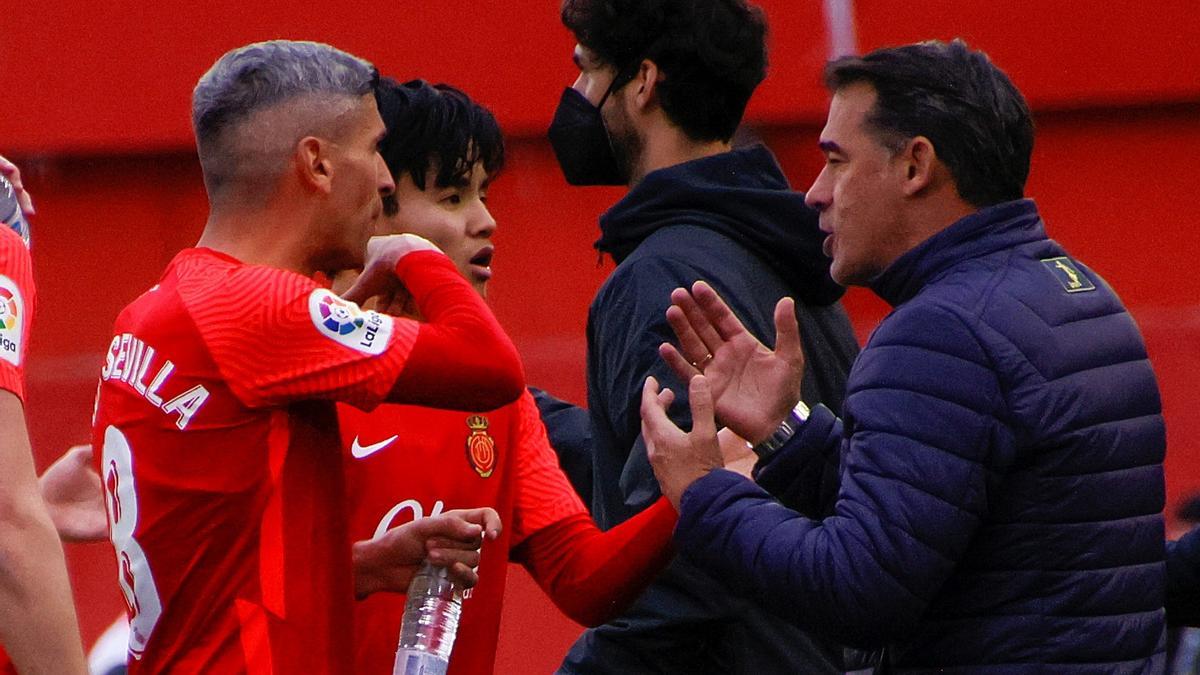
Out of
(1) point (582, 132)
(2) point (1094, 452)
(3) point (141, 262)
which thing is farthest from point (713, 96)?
(3) point (141, 262)

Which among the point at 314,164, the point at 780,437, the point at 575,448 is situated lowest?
the point at 575,448

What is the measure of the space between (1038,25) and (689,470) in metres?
4.14

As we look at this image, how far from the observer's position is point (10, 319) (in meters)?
2.60

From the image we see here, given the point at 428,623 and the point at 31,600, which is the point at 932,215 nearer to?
the point at 428,623

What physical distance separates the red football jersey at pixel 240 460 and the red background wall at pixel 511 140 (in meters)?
3.49

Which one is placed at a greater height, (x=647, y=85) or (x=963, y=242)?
(x=963, y=242)

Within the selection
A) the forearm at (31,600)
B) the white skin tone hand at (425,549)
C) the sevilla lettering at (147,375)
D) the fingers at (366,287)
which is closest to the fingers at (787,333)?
the white skin tone hand at (425,549)

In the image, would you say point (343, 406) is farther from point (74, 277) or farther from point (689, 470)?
point (74, 277)

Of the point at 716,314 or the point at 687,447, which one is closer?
the point at 687,447

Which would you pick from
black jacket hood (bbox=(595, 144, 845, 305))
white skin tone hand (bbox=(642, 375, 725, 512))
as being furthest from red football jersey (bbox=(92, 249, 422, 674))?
black jacket hood (bbox=(595, 144, 845, 305))

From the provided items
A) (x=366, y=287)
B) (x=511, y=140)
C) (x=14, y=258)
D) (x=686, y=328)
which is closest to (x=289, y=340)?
(x=366, y=287)

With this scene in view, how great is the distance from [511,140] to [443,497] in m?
3.39

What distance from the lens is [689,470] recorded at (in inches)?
99.3

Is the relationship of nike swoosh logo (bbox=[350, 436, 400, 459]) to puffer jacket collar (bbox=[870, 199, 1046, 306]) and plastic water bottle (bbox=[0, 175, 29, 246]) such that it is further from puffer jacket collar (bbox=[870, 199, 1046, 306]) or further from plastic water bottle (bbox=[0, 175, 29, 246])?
puffer jacket collar (bbox=[870, 199, 1046, 306])
